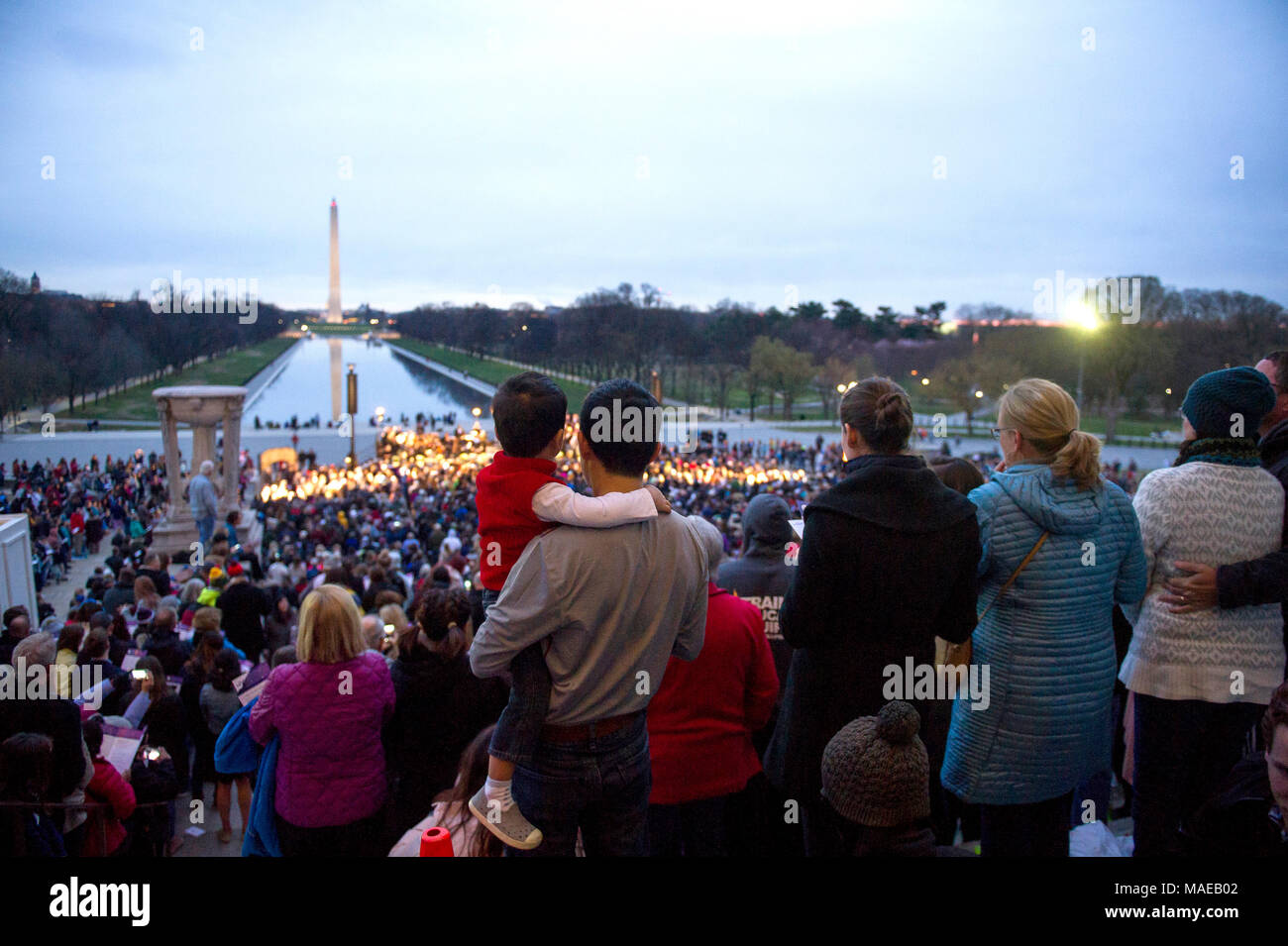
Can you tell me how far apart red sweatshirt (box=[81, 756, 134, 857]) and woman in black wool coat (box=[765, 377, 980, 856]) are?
2.48 m

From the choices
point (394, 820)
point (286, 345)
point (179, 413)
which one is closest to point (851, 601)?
point (394, 820)

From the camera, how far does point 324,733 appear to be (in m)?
2.94

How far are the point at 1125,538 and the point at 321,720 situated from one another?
2.80 metres

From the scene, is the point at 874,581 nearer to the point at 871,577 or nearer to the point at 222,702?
the point at 871,577

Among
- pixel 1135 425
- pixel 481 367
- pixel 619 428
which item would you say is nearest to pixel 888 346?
pixel 1135 425

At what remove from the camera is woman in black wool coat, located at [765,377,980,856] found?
2377 mm

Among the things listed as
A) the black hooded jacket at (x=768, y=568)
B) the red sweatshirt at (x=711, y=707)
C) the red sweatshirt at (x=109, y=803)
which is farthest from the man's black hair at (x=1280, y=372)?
the red sweatshirt at (x=109, y=803)

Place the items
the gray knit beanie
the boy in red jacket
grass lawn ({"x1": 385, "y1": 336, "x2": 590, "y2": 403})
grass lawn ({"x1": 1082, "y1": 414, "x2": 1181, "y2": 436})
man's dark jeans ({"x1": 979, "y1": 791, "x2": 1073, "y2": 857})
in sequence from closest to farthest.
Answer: the gray knit beanie → the boy in red jacket → man's dark jeans ({"x1": 979, "y1": 791, "x2": 1073, "y2": 857}) → grass lawn ({"x1": 1082, "y1": 414, "x2": 1181, "y2": 436}) → grass lawn ({"x1": 385, "y1": 336, "x2": 590, "y2": 403})

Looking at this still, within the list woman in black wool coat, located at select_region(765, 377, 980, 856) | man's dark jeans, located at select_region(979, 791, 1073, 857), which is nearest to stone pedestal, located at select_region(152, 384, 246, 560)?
woman in black wool coat, located at select_region(765, 377, 980, 856)

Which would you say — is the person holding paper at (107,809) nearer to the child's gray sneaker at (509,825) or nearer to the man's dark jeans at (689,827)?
the child's gray sneaker at (509,825)

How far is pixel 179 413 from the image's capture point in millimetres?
16484

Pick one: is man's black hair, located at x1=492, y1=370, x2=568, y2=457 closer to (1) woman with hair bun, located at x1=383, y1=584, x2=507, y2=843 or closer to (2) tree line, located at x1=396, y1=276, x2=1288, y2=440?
(1) woman with hair bun, located at x1=383, y1=584, x2=507, y2=843

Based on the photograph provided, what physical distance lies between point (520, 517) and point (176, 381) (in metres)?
51.2
